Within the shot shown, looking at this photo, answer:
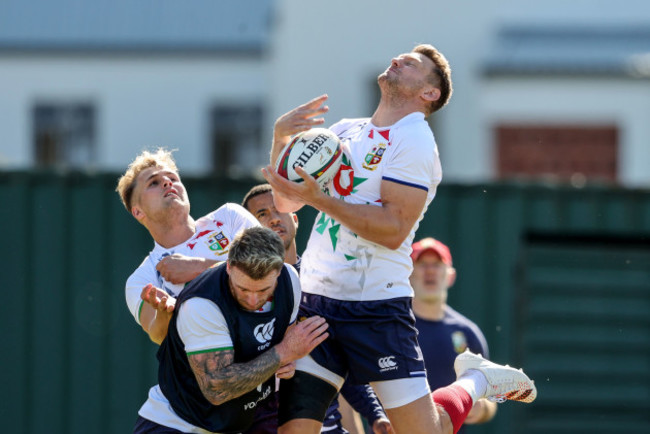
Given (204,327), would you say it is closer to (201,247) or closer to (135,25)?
(201,247)

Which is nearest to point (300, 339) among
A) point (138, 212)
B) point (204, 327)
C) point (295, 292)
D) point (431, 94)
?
point (295, 292)

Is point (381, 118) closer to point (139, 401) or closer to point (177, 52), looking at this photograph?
point (139, 401)

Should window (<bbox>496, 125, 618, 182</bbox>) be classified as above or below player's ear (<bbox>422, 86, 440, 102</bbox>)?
below

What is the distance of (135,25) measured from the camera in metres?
20.9

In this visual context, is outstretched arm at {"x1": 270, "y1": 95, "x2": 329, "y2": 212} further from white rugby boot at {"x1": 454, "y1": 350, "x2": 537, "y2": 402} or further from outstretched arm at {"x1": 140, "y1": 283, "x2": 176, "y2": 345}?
white rugby boot at {"x1": 454, "y1": 350, "x2": 537, "y2": 402}

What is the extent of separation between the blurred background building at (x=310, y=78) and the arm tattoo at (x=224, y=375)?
14186 mm

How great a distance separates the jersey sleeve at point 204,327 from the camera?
4461mm

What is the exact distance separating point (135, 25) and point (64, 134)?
2599mm

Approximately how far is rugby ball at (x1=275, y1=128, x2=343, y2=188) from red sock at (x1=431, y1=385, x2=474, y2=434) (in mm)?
1156

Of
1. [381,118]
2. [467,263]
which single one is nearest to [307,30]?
[467,263]

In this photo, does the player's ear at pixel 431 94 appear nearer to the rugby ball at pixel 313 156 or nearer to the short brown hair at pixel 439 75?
the short brown hair at pixel 439 75

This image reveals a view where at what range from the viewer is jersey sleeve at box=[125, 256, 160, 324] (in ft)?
Answer: 16.2

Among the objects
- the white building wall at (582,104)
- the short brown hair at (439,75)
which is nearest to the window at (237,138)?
the white building wall at (582,104)

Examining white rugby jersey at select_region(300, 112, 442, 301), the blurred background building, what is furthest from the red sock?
the blurred background building
